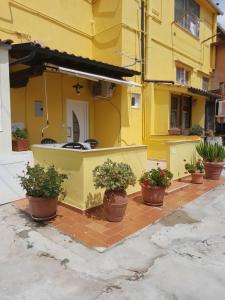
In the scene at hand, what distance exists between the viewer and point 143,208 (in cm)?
650

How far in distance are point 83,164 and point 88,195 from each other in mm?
797

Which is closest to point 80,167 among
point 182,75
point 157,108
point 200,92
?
point 157,108

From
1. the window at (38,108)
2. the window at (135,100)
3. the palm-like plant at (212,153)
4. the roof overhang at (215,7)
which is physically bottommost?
the palm-like plant at (212,153)

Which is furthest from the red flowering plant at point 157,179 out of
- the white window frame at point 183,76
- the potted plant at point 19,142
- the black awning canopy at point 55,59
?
the white window frame at point 183,76

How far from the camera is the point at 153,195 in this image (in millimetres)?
6551

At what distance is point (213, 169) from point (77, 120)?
6.22 meters

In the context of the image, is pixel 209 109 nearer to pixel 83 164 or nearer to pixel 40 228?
pixel 83 164

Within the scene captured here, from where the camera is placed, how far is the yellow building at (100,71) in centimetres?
882

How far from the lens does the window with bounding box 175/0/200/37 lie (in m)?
14.9

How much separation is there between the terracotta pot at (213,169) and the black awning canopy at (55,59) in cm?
487

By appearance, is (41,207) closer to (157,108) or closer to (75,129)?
(75,129)

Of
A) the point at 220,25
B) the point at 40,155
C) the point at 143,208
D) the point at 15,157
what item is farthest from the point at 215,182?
the point at 220,25

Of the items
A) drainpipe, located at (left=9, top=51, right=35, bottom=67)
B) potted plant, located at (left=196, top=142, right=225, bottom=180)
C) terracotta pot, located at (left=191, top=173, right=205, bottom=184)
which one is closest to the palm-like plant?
potted plant, located at (left=196, top=142, right=225, bottom=180)

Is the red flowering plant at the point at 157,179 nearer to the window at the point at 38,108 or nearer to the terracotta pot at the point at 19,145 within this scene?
the terracotta pot at the point at 19,145
